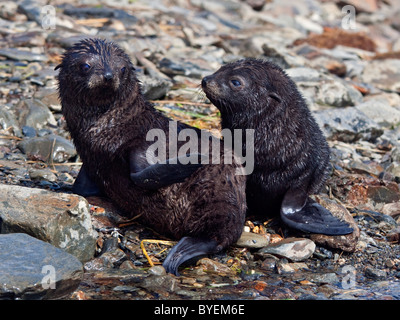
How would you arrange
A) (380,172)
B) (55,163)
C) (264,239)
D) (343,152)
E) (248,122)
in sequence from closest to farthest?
(264,239) < (248,122) < (55,163) < (380,172) < (343,152)

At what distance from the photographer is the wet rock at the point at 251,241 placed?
18.0ft

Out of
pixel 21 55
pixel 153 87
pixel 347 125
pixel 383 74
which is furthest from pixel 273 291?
pixel 383 74

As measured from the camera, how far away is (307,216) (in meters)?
5.89

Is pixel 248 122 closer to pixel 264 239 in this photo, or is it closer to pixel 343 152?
pixel 264 239

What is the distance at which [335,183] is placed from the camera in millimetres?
6984

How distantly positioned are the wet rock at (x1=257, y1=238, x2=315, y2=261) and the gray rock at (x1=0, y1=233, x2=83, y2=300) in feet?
6.14

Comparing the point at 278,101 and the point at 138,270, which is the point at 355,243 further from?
the point at 138,270

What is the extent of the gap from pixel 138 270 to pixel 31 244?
2.81 feet

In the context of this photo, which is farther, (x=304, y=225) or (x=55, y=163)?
(x=55, y=163)

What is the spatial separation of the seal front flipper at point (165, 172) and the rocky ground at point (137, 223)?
50 cm
